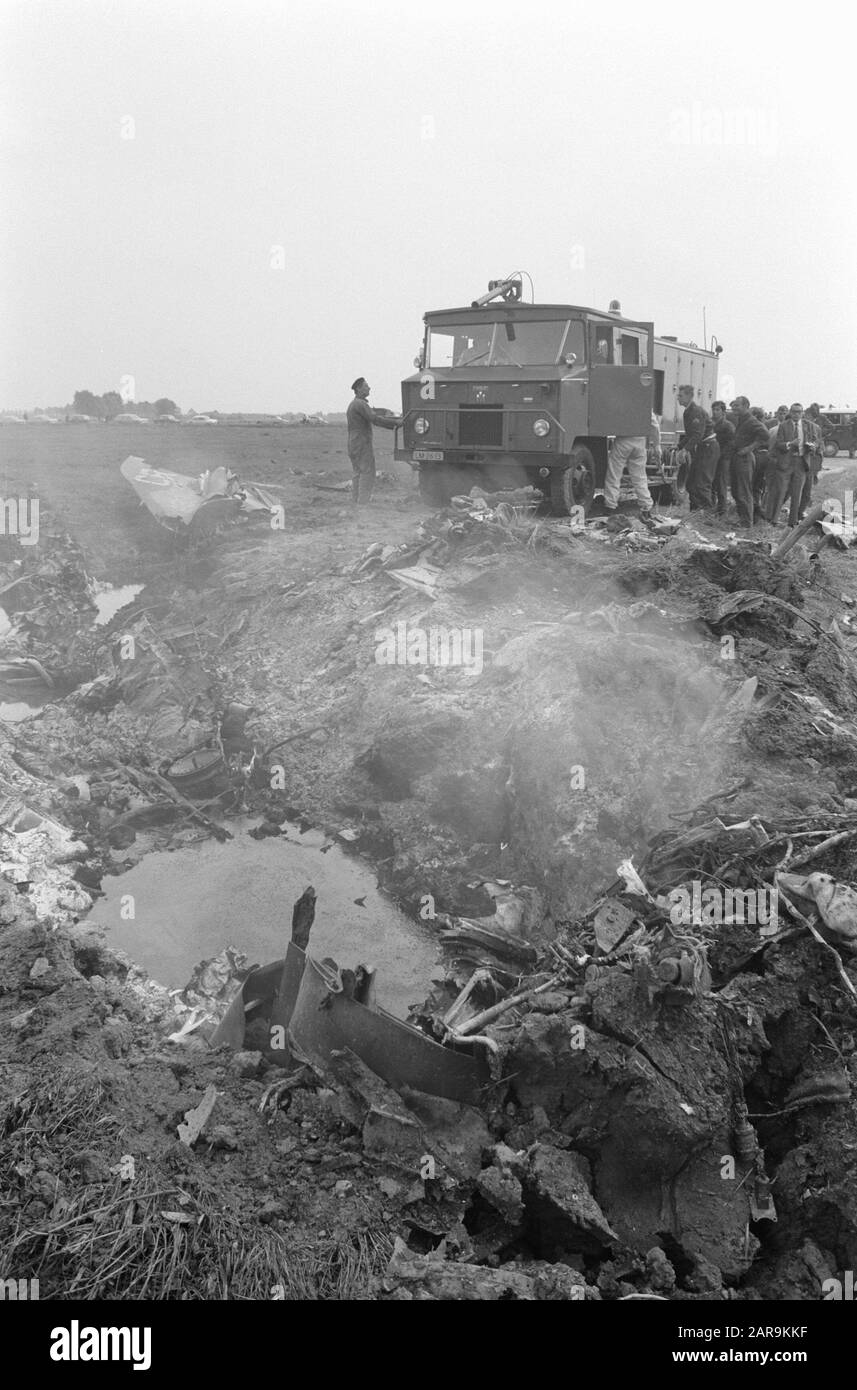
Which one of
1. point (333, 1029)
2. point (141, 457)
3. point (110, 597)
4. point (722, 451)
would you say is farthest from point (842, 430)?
point (333, 1029)

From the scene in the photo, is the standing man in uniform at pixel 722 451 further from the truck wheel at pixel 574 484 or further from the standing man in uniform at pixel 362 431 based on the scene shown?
the standing man in uniform at pixel 362 431

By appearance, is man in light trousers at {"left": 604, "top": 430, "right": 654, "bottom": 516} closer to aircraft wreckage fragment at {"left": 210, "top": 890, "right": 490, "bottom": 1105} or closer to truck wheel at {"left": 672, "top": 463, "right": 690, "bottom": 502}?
truck wheel at {"left": 672, "top": 463, "right": 690, "bottom": 502}

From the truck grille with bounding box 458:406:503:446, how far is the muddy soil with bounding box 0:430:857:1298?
1.60m

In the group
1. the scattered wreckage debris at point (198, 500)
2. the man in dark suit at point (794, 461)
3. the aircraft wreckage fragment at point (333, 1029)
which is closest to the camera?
the aircraft wreckage fragment at point (333, 1029)

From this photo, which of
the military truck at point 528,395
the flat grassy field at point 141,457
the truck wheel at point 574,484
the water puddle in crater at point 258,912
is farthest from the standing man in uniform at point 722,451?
the water puddle in crater at point 258,912

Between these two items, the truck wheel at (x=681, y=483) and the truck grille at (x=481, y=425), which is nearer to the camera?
the truck grille at (x=481, y=425)

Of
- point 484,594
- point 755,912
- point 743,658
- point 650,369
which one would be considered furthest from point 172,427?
point 755,912

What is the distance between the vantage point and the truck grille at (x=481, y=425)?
11.6m

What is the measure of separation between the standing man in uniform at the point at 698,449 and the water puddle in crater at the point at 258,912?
33.0 feet

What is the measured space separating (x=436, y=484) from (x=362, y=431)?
5.57 ft

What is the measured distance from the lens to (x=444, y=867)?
6.35 m

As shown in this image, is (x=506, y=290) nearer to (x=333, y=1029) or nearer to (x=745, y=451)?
(x=745, y=451)

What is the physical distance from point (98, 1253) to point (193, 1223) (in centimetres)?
30

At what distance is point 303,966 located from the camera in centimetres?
423
